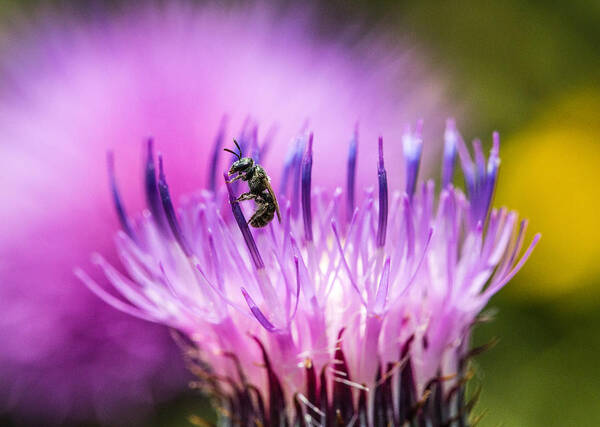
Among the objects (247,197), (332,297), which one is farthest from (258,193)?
(332,297)

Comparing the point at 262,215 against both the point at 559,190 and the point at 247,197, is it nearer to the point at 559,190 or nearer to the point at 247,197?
the point at 247,197

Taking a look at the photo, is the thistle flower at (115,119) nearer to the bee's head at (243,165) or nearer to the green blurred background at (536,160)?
the green blurred background at (536,160)

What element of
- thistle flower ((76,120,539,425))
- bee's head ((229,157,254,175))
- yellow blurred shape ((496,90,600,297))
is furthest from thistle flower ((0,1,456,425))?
bee's head ((229,157,254,175))

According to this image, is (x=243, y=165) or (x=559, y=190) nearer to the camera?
(x=243, y=165)

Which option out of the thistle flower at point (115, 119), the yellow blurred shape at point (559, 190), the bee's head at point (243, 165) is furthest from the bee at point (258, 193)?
the yellow blurred shape at point (559, 190)

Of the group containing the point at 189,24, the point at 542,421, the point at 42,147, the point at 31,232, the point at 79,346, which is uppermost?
the point at 189,24

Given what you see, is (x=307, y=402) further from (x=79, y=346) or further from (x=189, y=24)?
(x=189, y=24)

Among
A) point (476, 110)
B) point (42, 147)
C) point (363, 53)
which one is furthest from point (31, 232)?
point (476, 110)
